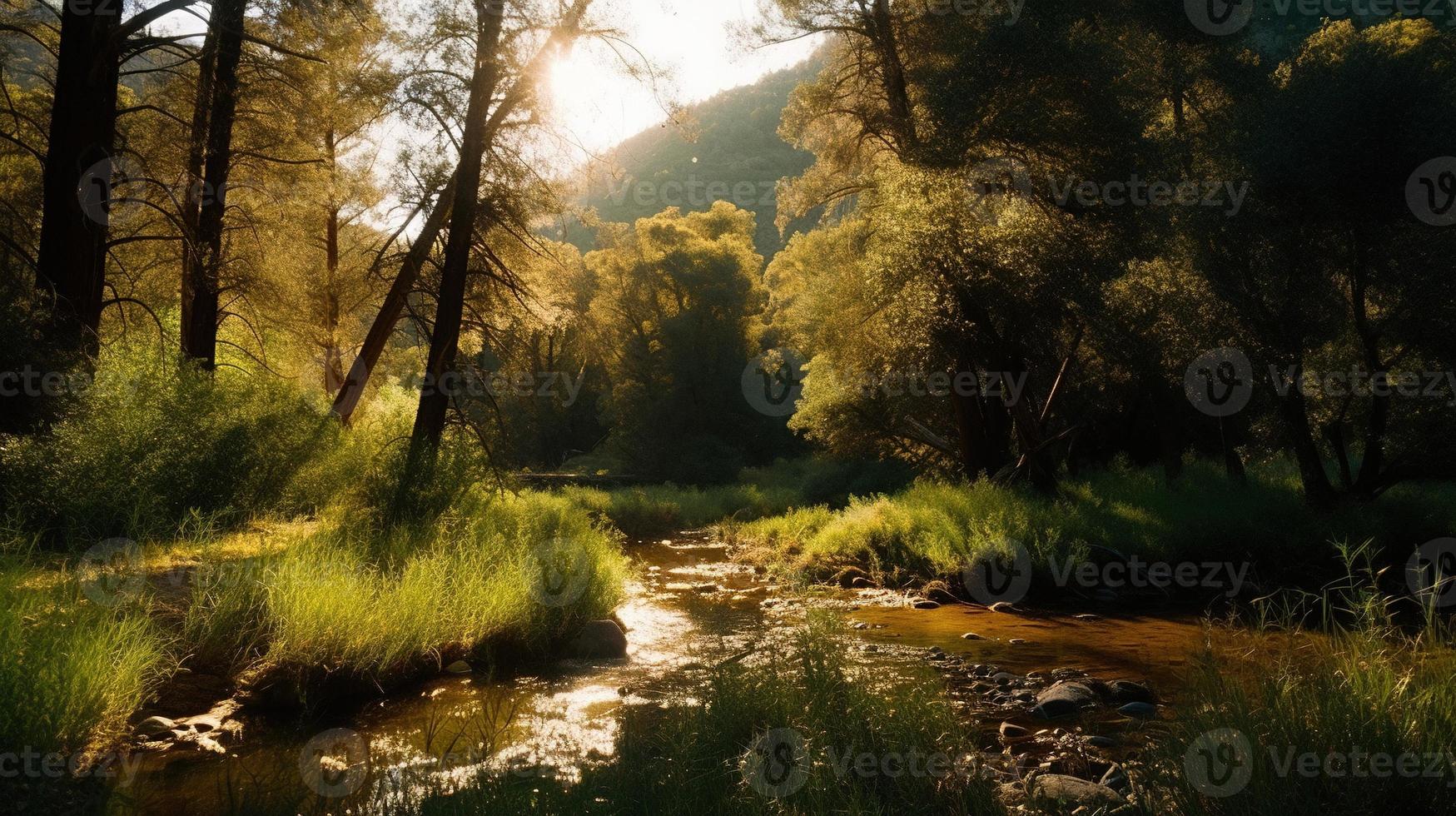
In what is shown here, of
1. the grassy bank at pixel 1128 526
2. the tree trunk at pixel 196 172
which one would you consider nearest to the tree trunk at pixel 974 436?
the grassy bank at pixel 1128 526

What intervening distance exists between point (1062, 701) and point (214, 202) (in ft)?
49.8

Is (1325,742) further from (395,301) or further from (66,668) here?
(395,301)

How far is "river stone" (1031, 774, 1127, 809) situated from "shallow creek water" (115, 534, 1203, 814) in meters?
1.54

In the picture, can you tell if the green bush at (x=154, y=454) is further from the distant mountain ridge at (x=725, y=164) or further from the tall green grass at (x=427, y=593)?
the distant mountain ridge at (x=725, y=164)

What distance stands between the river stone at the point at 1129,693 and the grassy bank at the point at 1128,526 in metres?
5.86

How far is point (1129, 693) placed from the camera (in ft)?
24.9

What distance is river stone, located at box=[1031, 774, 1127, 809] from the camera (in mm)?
4676

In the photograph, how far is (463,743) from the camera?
633 cm

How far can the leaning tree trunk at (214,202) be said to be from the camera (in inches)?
508

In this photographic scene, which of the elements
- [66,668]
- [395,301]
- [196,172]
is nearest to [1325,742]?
[66,668]

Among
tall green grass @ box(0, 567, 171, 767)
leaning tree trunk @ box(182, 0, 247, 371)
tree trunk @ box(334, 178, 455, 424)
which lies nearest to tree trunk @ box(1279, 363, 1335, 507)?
tree trunk @ box(334, 178, 455, 424)

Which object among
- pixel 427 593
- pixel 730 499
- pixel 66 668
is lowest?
pixel 730 499

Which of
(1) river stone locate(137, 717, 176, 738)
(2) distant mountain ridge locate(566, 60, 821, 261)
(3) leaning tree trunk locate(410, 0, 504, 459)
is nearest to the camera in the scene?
(1) river stone locate(137, 717, 176, 738)

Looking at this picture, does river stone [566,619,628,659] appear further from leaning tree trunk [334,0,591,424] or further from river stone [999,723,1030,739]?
leaning tree trunk [334,0,591,424]
